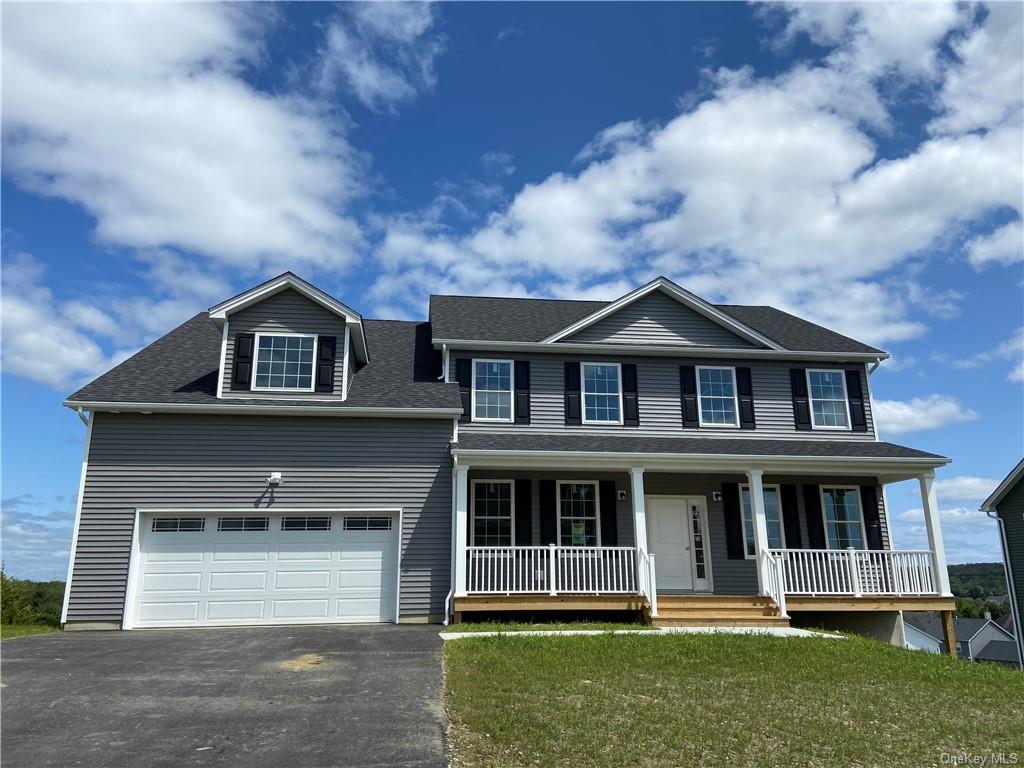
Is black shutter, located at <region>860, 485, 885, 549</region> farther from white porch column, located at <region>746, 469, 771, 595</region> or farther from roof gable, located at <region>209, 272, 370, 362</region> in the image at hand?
roof gable, located at <region>209, 272, 370, 362</region>

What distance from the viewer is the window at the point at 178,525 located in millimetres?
12719

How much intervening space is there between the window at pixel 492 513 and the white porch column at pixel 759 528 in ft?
15.9

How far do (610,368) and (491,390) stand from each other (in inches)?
111

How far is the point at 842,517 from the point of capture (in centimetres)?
1503

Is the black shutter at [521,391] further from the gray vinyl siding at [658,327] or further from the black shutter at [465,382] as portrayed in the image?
the gray vinyl siding at [658,327]

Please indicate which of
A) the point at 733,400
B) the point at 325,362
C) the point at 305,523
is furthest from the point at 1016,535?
the point at 325,362

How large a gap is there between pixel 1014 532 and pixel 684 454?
13.5m

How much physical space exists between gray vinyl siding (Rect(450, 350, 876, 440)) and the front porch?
1.07 meters

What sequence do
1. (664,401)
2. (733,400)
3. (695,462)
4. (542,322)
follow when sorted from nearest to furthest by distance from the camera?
(695,462)
(664,401)
(733,400)
(542,322)

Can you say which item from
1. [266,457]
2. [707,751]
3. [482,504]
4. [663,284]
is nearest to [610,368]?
[663,284]

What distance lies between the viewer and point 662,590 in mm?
14172

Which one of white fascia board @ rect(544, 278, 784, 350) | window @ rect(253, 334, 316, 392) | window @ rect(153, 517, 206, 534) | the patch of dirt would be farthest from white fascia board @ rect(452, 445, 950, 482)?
window @ rect(153, 517, 206, 534)

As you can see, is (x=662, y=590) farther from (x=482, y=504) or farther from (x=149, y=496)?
(x=149, y=496)

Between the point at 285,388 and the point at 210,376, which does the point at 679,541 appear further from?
the point at 210,376
